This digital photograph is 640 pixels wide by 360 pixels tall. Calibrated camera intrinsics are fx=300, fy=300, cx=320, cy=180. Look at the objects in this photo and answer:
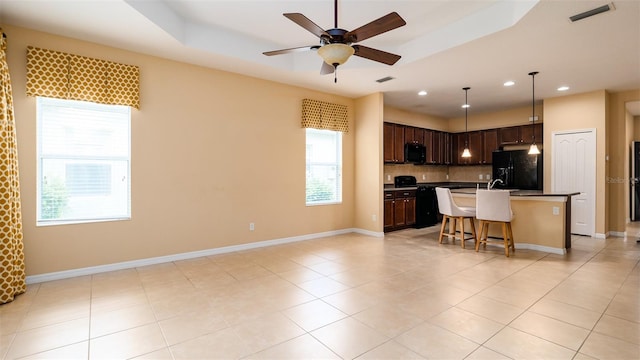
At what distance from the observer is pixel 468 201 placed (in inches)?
214

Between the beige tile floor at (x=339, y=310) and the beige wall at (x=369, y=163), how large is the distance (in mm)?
1757

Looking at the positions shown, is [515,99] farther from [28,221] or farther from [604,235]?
[28,221]

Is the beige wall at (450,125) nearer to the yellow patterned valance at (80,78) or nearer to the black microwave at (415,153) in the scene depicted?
the black microwave at (415,153)

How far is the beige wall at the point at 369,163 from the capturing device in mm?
5801

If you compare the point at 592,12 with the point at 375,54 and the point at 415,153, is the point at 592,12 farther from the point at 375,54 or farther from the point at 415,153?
the point at 415,153

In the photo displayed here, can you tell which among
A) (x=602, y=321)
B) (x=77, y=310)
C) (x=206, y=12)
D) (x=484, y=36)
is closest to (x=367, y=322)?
(x=602, y=321)

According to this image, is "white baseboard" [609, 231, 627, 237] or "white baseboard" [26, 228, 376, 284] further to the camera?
"white baseboard" [609, 231, 627, 237]

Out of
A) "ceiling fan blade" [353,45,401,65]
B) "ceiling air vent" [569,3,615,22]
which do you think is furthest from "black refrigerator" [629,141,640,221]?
"ceiling fan blade" [353,45,401,65]

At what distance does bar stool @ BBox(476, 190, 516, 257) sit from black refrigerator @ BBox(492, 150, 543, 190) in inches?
98.0

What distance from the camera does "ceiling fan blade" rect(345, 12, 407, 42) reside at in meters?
2.28

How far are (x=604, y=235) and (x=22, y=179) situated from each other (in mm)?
8790

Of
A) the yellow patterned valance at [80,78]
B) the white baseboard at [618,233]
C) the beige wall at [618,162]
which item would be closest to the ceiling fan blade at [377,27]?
the yellow patterned valance at [80,78]

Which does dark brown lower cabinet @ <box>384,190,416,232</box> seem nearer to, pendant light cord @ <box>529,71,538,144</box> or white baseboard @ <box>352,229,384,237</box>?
white baseboard @ <box>352,229,384,237</box>

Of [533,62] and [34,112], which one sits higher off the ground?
[533,62]
